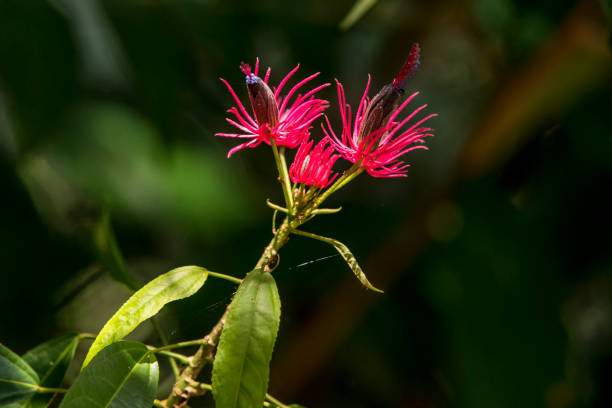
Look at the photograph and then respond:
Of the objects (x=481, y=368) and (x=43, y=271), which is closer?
(x=481, y=368)

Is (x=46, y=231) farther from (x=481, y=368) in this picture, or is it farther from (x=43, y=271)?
(x=481, y=368)

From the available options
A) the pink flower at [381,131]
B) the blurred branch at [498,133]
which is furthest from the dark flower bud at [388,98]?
the blurred branch at [498,133]

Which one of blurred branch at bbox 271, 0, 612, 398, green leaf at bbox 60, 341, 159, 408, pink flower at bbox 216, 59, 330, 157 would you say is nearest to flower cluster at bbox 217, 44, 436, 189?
pink flower at bbox 216, 59, 330, 157

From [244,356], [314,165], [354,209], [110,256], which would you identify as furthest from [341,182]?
[354,209]

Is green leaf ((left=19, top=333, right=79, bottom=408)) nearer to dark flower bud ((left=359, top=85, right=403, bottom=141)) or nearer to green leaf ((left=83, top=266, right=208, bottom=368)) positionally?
green leaf ((left=83, top=266, right=208, bottom=368))

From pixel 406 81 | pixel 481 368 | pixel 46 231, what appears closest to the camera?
pixel 406 81

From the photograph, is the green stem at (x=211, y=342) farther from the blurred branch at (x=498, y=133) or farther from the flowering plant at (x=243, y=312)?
the blurred branch at (x=498, y=133)

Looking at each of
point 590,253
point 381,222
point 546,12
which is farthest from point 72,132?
point 590,253
